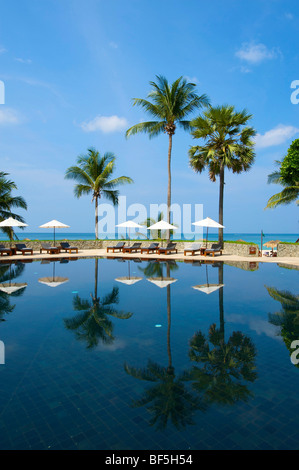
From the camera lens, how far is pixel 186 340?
4805mm

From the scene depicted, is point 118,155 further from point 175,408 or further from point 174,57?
point 175,408

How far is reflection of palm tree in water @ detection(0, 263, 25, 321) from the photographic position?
6.85 m

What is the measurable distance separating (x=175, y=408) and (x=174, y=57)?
19378 millimetres

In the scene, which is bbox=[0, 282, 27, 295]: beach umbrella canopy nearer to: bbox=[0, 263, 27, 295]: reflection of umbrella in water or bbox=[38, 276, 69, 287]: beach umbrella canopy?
bbox=[0, 263, 27, 295]: reflection of umbrella in water

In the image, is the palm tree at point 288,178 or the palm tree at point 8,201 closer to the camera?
the palm tree at point 288,178

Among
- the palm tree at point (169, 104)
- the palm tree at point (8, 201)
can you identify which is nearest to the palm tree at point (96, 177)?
the palm tree at point (8, 201)

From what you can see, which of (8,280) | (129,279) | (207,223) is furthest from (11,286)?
(207,223)

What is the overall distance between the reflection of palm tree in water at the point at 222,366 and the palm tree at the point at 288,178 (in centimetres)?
1692

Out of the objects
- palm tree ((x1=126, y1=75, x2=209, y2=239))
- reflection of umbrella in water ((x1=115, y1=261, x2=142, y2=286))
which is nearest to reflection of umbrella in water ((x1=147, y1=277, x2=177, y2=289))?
reflection of umbrella in water ((x1=115, y1=261, x2=142, y2=286))

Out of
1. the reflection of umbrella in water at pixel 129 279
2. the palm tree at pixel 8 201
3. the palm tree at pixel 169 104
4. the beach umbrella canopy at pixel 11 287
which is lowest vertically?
the beach umbrella canopy at pixel 11 287

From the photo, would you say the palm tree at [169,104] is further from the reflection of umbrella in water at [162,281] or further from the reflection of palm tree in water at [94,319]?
the reflection of palm tree in water at [94,319]

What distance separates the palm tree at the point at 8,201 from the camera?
20625 mm

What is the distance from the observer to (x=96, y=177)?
25.2 m

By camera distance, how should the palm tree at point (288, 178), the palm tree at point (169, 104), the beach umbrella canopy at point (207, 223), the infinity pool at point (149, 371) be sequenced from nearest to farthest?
the infinity pool at point (149, 371) < the beach umbrella canopy at point (207, 223) < the palm tree at point (288, 178) < the palm tree at point (169, 104)
